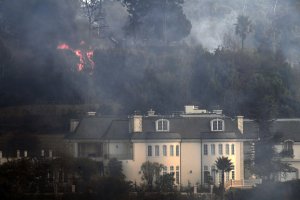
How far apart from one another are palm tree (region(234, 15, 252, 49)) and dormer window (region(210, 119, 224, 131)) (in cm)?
1104

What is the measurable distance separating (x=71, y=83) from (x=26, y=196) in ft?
30.6

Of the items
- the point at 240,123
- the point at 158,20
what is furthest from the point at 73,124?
the point at 158,20

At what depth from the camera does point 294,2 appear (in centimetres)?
5247

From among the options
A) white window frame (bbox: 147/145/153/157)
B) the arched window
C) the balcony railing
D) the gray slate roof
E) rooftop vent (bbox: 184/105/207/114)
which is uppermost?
rooftop vent (bbox: 184/105/207/114)

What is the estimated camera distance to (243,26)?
192 feet

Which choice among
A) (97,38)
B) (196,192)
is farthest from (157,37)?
(196,192)

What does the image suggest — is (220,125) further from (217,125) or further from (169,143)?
(169,143)

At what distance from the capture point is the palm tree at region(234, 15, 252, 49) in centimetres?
5818

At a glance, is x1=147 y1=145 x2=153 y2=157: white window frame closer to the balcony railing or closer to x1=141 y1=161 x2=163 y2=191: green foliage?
x1=141 y1=161 x2=163 y2=191: green foliage

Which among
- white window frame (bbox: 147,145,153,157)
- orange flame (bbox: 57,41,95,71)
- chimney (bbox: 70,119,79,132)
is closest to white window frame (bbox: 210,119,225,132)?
white window frame (bbox: 147,145,153,157)

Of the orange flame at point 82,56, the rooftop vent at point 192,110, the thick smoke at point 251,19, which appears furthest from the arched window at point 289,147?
the orange flame at point 82,56

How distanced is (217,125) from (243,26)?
11.5 m

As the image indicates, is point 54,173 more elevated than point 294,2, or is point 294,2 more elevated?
point 294,2

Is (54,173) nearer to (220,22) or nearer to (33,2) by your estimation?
(33,2)
